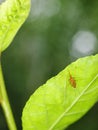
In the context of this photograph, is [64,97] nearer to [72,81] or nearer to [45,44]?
[72,81]

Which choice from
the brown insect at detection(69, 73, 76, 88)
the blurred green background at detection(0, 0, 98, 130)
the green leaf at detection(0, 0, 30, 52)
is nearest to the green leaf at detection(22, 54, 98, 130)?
the brown insect at detection(69, 73, 76, 88)

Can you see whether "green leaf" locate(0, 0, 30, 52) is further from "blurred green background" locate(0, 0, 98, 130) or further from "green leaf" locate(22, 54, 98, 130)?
"blurred green background" locate(0, 0, 98, 130)

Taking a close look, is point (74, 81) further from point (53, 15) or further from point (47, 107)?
point (53, 15)

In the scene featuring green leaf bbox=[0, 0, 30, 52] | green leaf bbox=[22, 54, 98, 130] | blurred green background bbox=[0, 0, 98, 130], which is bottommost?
blurred green background bbox=[0, 0, 98, 130]

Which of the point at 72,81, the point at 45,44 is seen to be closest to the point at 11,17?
the point at 72,81

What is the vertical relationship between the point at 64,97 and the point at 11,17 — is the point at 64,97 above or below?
below

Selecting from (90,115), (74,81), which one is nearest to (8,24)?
(74,81)
